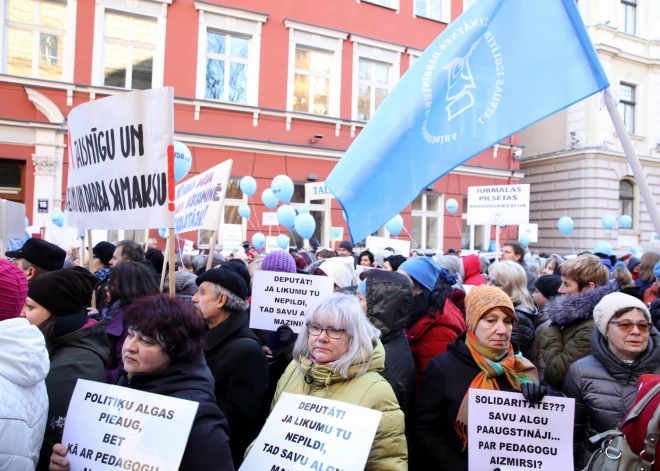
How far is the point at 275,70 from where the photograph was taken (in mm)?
15227

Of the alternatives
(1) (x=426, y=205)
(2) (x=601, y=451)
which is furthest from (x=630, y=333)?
(1) (x=426, y=205)

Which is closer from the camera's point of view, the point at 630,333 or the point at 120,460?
the point at 120,460

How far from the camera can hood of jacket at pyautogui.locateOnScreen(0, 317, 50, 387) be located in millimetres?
1726

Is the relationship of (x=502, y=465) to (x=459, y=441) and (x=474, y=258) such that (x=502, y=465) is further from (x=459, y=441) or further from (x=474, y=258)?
(x=474, y=258)

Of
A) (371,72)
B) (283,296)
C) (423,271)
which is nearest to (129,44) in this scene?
(371,72)

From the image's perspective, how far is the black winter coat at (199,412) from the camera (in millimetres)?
1805

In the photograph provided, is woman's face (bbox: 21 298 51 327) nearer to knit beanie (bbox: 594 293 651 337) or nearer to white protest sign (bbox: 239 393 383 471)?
white protest sign (bbox: 239 393 383 471)

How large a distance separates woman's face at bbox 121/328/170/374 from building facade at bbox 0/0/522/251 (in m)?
8.74

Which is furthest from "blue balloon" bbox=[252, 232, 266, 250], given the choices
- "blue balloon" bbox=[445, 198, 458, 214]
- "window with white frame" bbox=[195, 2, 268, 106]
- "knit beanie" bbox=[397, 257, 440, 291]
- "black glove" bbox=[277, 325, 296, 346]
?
"knit beanie" bbox=[397, 257, 440, 291]

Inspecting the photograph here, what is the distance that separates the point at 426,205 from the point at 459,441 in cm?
1588

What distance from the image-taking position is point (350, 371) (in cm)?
226

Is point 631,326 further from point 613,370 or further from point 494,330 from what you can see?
point 494,330

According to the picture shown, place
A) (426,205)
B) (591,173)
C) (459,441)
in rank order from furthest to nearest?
(591,173), (426,205), (459,441)

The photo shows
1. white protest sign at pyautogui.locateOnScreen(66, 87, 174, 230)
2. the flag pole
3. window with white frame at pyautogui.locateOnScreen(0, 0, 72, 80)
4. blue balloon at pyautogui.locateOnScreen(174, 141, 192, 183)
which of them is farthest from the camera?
window with white frame at pyautogui.locateOnScreen(0, 0, 72, 80)
